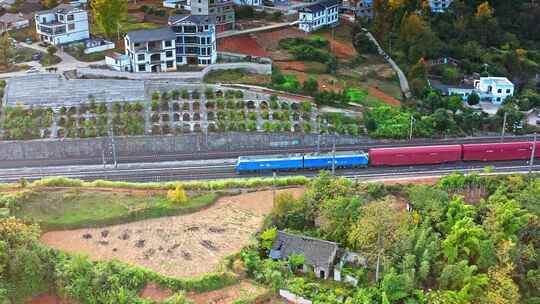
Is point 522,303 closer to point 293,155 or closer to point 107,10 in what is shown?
point 293,155

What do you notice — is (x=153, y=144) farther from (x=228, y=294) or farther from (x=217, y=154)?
(x=228, y=294)

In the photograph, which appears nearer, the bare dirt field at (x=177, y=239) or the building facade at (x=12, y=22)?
the bare dirt field at (x=177, y=239)

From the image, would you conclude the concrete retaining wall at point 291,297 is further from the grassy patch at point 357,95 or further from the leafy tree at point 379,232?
the grassy patch at point 357,95

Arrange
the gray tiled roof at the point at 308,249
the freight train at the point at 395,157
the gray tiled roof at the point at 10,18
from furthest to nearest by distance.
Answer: the gray tiled roof at the point at 10,18 < the freight train at the point at 395,157 < the gray tiled roof at the point at 308,249

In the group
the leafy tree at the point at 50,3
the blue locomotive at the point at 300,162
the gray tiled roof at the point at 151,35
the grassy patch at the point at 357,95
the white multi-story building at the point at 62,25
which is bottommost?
the blue locomotive at the point at 300,162

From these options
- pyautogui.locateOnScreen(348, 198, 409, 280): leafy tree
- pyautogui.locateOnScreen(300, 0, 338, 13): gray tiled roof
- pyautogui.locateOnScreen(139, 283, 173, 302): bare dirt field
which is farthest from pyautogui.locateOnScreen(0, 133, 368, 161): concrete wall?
pyautogui.locateOnScreen(300, 0, 338, 13): gray tiled roof

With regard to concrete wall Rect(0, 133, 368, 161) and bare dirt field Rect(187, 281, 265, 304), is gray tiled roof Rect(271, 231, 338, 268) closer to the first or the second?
bare dirt field Rect(187, 281, 265, 304)

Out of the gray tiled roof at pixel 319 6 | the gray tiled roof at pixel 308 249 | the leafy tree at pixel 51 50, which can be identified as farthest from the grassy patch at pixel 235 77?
the gray tiled roof at pixel 308 249

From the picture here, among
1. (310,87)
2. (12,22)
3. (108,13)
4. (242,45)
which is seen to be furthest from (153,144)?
(12,22)

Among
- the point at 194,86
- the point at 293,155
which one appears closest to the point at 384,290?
the point at 293,155
